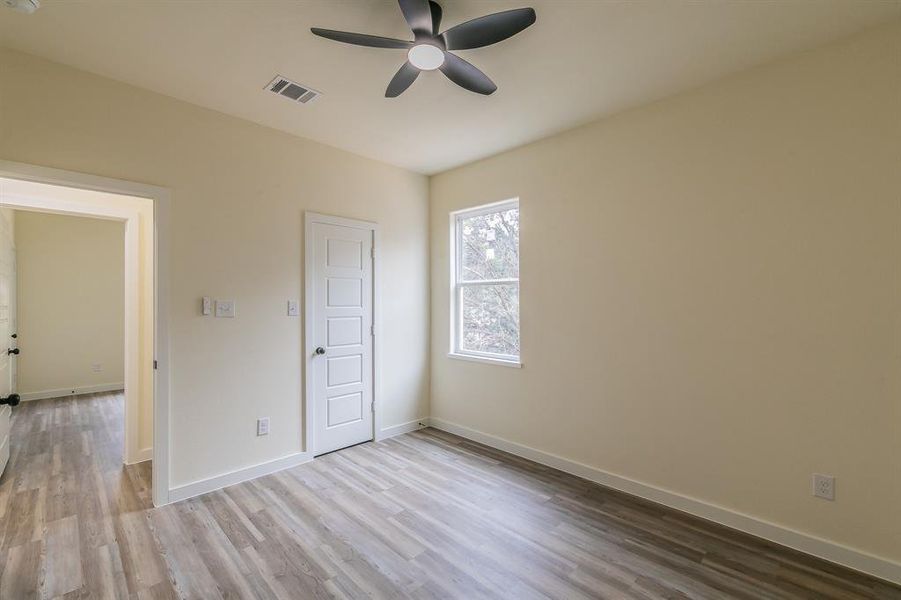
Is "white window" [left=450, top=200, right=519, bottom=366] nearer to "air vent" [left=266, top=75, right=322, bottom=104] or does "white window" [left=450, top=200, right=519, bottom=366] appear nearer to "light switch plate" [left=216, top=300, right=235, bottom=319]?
"air vent" [left=266, top=75, right=322, bottom=104]

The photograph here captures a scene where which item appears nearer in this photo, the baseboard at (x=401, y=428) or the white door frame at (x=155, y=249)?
the white door frame at (x=155, y=249)

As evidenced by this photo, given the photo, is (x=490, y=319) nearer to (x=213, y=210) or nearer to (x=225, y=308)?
(x=225, y=308)

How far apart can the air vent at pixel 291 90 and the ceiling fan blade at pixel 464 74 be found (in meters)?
1.07

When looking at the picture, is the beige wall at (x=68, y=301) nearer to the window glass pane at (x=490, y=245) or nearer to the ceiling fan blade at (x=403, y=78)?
the window glass pane at (x=490, y=245)

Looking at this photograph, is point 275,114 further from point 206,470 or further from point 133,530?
point 133,530

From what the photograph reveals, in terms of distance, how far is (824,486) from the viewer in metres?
2.16

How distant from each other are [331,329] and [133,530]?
189 cm

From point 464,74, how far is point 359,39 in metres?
0.60

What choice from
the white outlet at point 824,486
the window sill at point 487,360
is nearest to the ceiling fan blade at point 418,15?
the window sill at point 487,360

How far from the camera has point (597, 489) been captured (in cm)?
296

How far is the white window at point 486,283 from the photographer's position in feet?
12.5

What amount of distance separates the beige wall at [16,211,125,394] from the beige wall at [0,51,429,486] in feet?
14.3

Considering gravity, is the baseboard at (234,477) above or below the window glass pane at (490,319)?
below

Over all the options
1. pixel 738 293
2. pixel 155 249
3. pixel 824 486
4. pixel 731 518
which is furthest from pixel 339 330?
pixel 824 486
